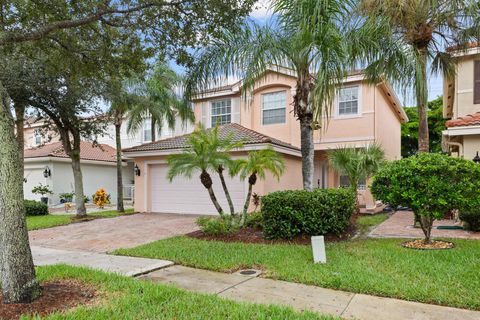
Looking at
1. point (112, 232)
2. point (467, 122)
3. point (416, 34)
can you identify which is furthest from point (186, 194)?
point (467, 122)

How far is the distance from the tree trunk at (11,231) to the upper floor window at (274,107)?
48.1 feet

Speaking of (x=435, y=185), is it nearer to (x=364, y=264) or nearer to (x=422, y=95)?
(x=364, y=264)

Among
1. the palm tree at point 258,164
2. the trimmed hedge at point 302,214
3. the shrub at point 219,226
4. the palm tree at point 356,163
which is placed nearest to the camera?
the trimmed hedge at point 302,214

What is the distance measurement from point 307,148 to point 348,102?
26.9 feet

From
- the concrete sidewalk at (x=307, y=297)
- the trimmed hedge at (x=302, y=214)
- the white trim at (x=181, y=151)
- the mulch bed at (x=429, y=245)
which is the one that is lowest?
the mulch bed at (x=429, y=245)

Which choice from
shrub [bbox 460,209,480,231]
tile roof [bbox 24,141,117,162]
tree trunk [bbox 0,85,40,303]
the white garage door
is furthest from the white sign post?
tile roof [bbox 24,141,117,162]

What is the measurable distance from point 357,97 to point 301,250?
449 inches

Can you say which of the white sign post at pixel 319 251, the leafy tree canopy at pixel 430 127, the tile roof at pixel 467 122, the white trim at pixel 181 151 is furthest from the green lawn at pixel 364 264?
the leafy tree canopy at pixel 430 127

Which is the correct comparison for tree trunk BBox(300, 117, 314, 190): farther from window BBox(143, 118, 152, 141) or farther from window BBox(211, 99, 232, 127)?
window BBox(143, 118, 152, 141)

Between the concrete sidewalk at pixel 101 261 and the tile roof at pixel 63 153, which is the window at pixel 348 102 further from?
the tile roof at pixel 63 153

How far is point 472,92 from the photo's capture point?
13.6 m

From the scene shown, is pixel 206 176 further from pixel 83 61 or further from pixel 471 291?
pixel 471 291

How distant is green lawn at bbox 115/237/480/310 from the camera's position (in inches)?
205

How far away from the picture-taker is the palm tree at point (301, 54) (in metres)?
8.52
